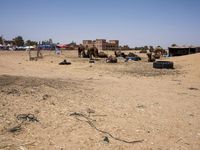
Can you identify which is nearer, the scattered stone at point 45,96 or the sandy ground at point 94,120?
the sandy ground at point 94,120

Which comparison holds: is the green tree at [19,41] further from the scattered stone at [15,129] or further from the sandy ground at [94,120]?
the scattered stone at [15,129]

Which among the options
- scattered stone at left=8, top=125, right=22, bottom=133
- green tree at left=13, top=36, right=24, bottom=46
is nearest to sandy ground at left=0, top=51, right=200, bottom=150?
scattered stone at left=8, top=125, right=22, bottom=133

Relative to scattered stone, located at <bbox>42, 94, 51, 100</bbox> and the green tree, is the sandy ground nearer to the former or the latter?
scattered stone, located at <bbox>42, 94, 51, 100</bbox>

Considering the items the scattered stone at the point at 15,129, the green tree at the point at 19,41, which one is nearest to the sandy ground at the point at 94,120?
the scattered stone at the point at 15,129

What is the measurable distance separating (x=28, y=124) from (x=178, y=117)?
4.37 meters

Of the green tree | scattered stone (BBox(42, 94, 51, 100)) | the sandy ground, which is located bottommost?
the sandy ground

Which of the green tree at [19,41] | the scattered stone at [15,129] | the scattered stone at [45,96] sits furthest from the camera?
the green tree at [19,41]

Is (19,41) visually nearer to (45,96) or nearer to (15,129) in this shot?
(45,96)

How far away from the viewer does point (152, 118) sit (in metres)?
8.84

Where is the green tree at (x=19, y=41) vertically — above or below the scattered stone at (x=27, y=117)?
above

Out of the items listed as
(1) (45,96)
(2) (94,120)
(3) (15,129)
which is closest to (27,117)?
(3) (15,129)

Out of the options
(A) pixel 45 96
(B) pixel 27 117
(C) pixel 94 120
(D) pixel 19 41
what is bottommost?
(C) pixel 94 120

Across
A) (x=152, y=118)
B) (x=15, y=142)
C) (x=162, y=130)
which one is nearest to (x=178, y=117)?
(x=152, y=118)

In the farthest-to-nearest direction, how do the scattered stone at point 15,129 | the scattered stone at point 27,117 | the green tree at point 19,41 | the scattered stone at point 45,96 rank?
the green tree at point 19,41
the scattered stone at point 45,96
the scattered stone at point 27,117
the scattered stone at point 15,129
